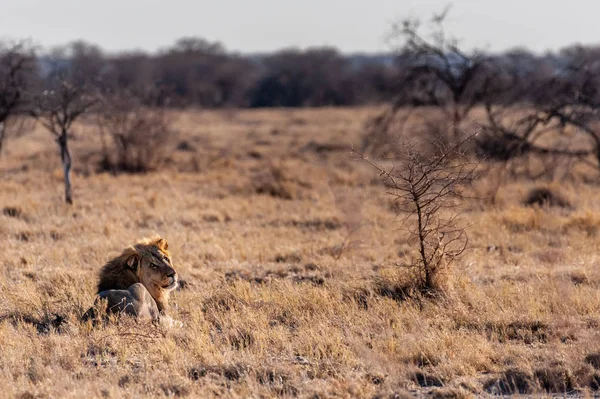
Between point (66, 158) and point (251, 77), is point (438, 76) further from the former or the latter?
point (251, 77)

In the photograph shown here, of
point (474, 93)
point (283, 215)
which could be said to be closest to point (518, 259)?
point (283, 215)

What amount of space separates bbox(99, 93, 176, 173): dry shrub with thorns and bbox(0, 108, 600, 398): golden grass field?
4.76 meters

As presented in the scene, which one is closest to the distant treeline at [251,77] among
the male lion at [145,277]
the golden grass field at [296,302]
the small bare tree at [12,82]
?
the small bare tree at [12,82]

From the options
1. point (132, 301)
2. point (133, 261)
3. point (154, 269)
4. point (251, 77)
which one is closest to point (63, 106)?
point (133, 261)

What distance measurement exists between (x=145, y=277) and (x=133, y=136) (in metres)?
16.4

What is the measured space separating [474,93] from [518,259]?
11442mm

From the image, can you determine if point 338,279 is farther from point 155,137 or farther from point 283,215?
point 155,137

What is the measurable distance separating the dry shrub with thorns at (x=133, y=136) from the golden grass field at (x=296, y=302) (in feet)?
15.6

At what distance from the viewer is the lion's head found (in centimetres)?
811

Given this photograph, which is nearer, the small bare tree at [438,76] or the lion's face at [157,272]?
the lion's face at [157,272]

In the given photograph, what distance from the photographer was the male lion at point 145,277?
793 cm

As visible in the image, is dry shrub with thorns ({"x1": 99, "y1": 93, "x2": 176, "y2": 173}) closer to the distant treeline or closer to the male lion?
the male lion

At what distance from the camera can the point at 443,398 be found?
6074 millimetres

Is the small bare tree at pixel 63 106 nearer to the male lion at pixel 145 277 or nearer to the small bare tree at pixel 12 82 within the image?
the small bare tree at pixel 12 82
